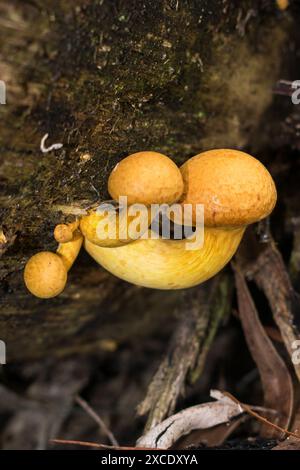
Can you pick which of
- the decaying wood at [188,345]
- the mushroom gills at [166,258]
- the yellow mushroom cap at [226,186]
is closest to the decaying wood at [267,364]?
the decaying wood at [188,345]

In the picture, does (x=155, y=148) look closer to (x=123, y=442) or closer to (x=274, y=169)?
(x=274, y=169)

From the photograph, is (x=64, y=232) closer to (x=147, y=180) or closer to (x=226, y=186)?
(x=147, y=180)

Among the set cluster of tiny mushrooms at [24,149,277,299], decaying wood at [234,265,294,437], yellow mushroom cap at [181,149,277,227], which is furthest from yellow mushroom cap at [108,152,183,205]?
decaying wood at [234,265,294,437]

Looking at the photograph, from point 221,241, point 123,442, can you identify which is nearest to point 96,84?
point 221,241

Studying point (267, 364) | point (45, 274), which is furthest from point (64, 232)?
point (267, 364)

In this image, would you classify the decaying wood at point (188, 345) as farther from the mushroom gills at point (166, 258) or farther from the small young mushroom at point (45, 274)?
the small young mushroom at point (45, 274)

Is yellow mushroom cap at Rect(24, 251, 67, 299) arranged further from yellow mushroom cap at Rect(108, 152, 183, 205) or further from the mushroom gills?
yellow mushroom cap at Rect(108, 152, 183, 205)
